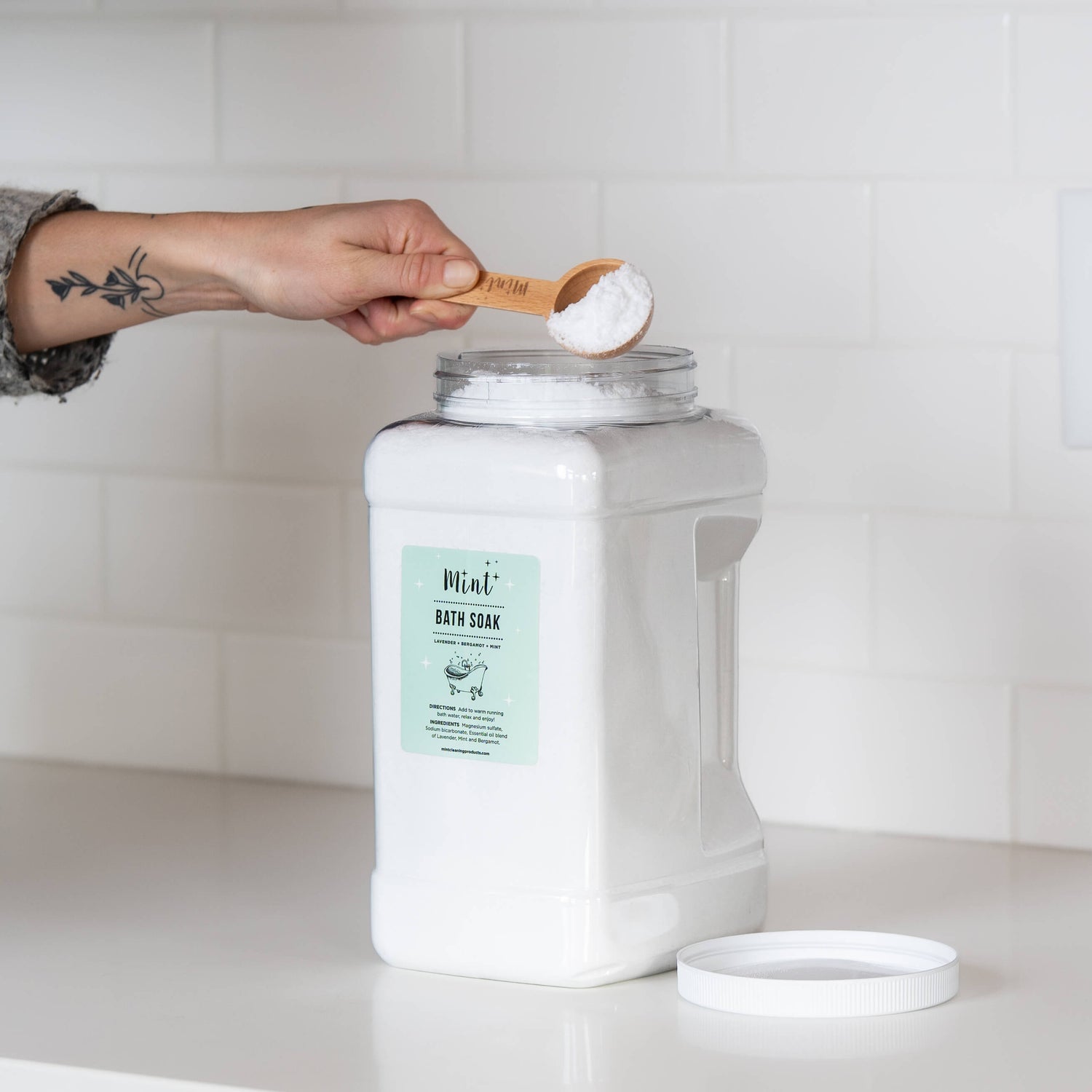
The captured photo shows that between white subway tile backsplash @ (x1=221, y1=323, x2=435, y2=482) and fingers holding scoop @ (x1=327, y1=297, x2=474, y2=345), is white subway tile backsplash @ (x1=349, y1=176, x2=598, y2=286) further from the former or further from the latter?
fingers holding scoop @ (x1=327, y1=297, x2=474, y2=345)

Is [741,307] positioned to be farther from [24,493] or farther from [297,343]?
[24,493]

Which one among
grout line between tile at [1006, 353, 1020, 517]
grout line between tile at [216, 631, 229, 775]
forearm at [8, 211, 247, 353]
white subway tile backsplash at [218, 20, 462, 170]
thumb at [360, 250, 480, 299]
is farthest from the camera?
grout line between tile at [216, 631, 229, 775]

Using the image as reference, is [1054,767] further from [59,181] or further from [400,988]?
[59,181]

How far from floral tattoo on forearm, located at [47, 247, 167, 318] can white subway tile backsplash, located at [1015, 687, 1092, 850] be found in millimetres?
577

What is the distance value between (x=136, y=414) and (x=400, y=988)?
58cm

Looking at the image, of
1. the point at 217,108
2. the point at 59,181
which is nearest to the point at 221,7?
the point at 217,108

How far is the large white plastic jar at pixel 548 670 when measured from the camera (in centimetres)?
76

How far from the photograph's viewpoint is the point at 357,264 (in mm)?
837

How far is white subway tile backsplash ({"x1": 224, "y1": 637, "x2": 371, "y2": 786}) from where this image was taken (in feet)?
3.92

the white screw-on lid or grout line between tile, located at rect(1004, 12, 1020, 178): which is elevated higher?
grout line between tile, located at rect(1004, 12, 1020, 178)

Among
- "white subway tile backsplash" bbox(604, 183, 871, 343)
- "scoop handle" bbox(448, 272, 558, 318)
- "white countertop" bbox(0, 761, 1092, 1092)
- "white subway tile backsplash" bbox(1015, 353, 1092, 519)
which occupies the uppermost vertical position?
"white subway tile backsplash" bbox(604, 183, 871, 343)

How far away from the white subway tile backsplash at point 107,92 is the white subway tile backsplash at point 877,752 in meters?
0.56

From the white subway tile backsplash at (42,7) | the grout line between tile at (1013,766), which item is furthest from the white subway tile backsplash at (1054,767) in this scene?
the white subway tile backsplash at (42,7)

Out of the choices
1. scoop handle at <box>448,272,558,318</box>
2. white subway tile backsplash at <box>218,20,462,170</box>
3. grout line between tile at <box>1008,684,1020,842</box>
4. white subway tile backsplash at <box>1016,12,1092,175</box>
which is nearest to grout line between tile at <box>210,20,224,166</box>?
white subway tile backsplash at <box>218,20,462,170</box>
